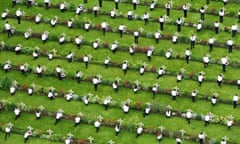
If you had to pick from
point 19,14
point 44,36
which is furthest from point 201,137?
point 19,14

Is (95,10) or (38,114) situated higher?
(95,10)

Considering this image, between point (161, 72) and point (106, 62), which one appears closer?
point (161, 72)

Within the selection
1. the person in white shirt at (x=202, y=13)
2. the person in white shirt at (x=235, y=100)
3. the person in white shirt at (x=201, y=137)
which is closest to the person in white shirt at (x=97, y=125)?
the person in white shirt at (x=201, y=137)

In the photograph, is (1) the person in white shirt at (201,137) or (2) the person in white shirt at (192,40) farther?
(2) the person in white shirt at (192,40)

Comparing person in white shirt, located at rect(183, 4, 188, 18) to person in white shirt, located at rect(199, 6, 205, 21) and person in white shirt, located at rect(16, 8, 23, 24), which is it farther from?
person in white shirt, located at rect(16, 8, 23, 24)

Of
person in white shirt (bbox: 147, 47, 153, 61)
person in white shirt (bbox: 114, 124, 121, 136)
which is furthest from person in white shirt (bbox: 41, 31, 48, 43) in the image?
person in white shirt (bbox: 114, 124, 121, 136)

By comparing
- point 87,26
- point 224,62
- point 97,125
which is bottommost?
point 97,125

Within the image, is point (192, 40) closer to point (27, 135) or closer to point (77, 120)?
point (77, 120)

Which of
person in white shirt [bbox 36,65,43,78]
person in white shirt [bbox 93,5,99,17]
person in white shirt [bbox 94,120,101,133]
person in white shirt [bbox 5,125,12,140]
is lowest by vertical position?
person in white shirt [bbox 5,125,12,140]

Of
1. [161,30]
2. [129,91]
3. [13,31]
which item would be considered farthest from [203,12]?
[13,31]

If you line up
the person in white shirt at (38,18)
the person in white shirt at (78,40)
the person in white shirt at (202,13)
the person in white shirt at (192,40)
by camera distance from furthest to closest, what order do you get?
the person in white shirt at (38,18) → the person in white shirt at (202,13) → the person in white shirt at (78,40) → the person in white shirt at (192,40)

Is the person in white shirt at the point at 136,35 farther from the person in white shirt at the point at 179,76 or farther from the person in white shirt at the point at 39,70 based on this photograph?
the person in white shirt at the point at 39,70

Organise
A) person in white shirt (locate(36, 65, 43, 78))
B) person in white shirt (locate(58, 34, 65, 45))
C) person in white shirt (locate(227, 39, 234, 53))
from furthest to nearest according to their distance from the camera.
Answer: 1. person in white shirt (locate(58, 34, 65, 45))
2. person in white shirt (locate(36, 65, 43, 78))
3. person in white shirt (locate(227, 39, 234, 53))

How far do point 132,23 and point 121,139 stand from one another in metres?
11.9
